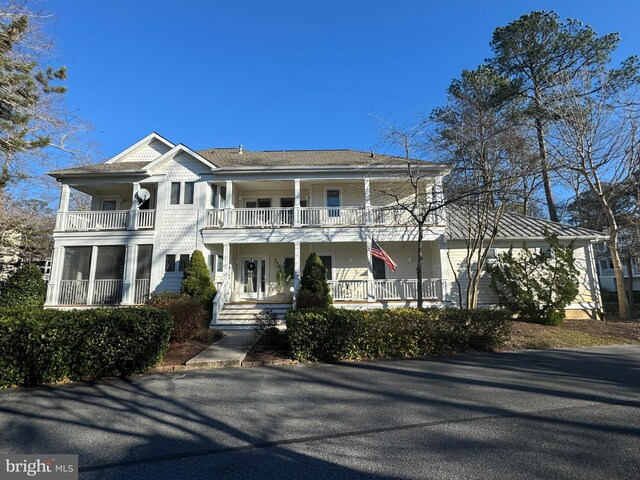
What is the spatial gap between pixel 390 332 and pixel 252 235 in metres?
8.64

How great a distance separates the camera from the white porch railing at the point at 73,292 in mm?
14633

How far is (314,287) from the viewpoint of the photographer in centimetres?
1297

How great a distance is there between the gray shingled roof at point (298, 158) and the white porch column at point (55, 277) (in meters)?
8.22

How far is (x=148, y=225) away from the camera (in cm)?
1538

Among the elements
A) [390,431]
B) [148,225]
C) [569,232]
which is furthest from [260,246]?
[569,232]

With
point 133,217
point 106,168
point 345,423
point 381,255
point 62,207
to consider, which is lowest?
point 345,423

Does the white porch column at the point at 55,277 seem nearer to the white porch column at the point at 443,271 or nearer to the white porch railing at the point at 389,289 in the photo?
the white porch railing at the point at 389,289

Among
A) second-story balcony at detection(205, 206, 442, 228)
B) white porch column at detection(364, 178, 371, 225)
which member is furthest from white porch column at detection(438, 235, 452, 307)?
white porch column at detection(364, 178, 371, 225)

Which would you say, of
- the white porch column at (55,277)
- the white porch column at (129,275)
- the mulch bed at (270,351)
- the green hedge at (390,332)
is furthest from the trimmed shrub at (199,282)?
the white porch column at (55,277)

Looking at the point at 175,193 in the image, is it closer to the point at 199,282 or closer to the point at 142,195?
the point at 142,195

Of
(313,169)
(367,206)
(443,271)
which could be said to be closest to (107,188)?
(313,169)

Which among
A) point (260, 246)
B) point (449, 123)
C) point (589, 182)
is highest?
point (449, 123)

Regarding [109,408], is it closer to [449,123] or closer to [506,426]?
[506,426]

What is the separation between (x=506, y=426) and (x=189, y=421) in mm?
4088
